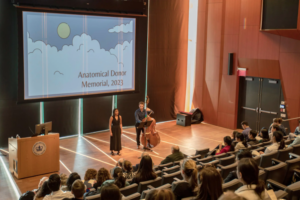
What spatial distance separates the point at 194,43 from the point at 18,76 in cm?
650

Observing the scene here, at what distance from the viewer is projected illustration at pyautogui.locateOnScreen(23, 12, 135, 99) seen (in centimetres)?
800

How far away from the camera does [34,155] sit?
262 inches

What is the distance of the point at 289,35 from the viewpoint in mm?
8727

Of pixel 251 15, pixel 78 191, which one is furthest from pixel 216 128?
pixel 78 191

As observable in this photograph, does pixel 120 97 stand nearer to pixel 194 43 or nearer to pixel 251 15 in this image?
pixel 194 43

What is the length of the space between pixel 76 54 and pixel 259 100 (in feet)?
18.8

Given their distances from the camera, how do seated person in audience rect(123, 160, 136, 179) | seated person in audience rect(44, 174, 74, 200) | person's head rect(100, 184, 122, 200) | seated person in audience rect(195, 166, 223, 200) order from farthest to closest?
seated person in audience rect(123, 160, 136, 179) → seated person in audience rect(44, 174, 74, 200) → seated person in audience rect(195, 166, 223, 200) → person's head rect(100, 184, 122, 200)

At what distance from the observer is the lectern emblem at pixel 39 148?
6633mm

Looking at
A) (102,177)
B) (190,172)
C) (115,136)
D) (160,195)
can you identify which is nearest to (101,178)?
(102,177)

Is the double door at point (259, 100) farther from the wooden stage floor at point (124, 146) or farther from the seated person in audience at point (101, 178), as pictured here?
the seated person in audience at point (101, 178)

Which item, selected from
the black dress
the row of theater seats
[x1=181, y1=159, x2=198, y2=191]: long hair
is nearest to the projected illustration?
the black dress

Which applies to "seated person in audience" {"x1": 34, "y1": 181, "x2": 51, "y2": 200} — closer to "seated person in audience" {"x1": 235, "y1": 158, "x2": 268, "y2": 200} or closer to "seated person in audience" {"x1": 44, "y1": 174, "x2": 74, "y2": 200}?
"seated person in audience" {"x1": 44, "y1": 174, "x2": 74, "y2": 200}

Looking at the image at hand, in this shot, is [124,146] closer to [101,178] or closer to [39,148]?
[39,148]

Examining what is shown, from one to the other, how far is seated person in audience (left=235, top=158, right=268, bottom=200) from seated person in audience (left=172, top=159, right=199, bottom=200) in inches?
27.8
